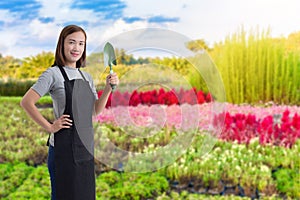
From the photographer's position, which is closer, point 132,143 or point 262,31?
point 132,143

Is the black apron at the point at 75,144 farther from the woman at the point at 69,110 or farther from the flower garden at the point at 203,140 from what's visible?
the flower garden at the point at 203,140

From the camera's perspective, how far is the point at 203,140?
2723 mm

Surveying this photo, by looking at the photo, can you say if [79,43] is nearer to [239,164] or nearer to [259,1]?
[239,164]

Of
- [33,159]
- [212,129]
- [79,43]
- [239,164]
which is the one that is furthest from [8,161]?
[79,43]

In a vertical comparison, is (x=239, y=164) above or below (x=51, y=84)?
below

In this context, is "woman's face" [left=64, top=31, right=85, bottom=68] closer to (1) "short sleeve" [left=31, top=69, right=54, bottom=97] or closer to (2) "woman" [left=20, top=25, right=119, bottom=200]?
(2) "woman" [left=20, top=25, right=119, bottom=200]

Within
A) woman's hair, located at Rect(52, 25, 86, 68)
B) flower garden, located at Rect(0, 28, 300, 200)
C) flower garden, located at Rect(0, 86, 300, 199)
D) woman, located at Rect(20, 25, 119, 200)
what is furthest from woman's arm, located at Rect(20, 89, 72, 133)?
flower garden, located at Rect(0, 86, 300, 199)

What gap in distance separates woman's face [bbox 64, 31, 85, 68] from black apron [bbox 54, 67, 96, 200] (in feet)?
0.19

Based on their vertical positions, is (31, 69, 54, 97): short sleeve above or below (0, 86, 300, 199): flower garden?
above

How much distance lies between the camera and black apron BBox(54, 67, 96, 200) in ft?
5.65

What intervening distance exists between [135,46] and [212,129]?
63 centimetres

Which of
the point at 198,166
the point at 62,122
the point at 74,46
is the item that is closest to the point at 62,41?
the point at 74,46

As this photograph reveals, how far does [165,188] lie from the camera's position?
3299 mm

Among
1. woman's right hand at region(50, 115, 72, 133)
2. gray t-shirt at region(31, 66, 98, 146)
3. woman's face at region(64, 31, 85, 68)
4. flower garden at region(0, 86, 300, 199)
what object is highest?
woman's face at region(64, 31, 85, 68)
